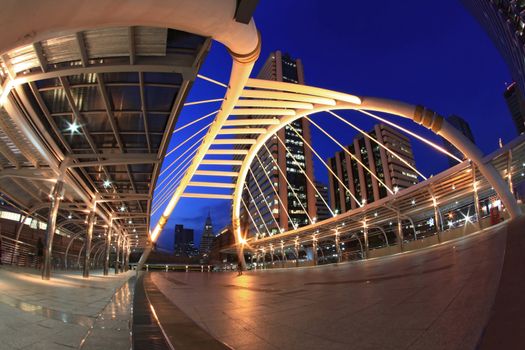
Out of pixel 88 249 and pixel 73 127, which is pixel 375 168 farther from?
pixel 73 127

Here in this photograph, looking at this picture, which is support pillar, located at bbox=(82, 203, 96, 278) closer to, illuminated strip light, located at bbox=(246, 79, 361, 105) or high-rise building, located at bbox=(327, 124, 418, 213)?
illuminated strip light, located at bbox=(246, 79, 361, 105)

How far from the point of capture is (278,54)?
402 feet

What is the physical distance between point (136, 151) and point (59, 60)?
350 inches

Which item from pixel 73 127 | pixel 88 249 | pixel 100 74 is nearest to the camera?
pixel 100 74

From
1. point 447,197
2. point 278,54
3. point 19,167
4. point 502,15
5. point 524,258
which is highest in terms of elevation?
point 278,54

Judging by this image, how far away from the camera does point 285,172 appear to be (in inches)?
4338

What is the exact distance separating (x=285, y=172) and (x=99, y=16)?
350ft

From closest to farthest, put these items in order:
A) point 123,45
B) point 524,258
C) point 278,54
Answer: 1. point 524,258
2. point 123,45
3. point 278,54

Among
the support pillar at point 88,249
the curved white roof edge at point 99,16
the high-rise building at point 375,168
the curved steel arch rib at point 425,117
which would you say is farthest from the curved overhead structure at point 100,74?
the high-rise building at point 375,168

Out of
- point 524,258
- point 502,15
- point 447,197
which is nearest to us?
point 524,258

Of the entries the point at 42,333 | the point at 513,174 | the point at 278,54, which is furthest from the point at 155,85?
the point at 278,54

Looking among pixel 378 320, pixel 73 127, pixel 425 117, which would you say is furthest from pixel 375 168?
pixel 378 320

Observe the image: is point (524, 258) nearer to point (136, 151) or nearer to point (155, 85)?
point (155, 85)

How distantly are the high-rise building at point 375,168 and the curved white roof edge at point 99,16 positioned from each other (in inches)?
3696
